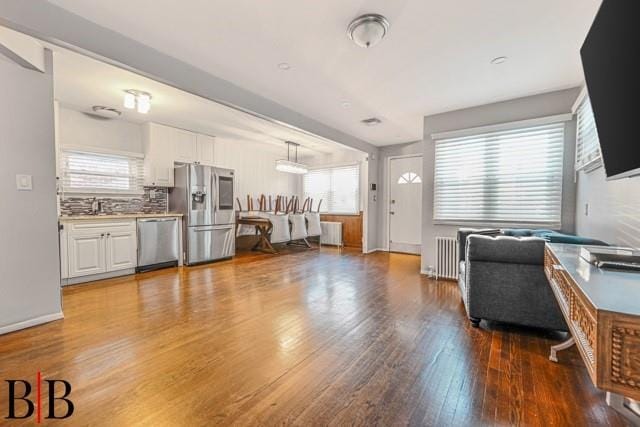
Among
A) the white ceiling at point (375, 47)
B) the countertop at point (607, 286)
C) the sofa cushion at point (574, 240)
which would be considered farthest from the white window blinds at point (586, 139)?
the countertop at point (607, 286)

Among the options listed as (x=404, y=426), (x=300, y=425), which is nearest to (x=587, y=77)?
(x=404, y=426)

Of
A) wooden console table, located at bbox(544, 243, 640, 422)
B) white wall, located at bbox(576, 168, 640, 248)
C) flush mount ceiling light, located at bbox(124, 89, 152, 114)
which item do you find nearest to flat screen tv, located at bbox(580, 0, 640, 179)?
white wall, located at bbox(576, 168, 640, 248)

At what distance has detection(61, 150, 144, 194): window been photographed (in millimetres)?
4156

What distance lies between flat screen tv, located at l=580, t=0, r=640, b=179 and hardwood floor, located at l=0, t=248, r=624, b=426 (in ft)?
4.31

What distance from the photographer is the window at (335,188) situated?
23.0ft

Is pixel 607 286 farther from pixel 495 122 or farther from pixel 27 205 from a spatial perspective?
pixel 27 205

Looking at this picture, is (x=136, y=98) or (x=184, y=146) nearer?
(x=136, y=98)

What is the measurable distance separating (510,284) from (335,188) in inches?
206

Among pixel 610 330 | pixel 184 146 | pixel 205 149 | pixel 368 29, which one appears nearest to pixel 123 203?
pixel 184 146

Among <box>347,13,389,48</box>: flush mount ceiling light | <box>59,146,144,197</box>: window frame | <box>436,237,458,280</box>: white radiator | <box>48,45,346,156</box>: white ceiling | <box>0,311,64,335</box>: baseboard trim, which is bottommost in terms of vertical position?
<box>0,311,64,335</box>: baseboard trim

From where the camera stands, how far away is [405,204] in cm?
618

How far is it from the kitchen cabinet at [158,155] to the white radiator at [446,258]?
4.58 m

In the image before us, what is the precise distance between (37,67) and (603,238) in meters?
4.93

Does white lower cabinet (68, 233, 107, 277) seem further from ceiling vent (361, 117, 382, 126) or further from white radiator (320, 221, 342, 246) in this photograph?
white radiator (320, 221, 342, 246)
